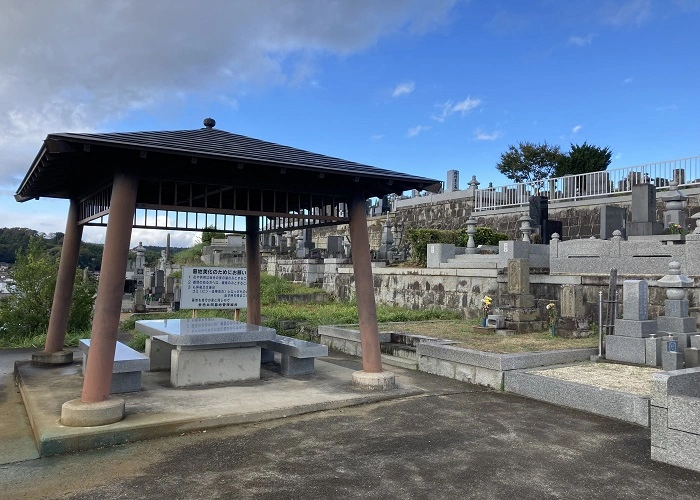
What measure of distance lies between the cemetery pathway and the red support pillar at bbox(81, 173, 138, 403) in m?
0.84

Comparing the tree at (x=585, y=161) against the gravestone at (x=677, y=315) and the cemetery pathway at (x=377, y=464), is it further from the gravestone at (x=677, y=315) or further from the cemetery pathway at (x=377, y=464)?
the cemetery pathway at (x=377, y=464)

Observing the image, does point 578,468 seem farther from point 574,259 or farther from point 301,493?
point 574,259

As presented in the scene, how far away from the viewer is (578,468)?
461 centimetres

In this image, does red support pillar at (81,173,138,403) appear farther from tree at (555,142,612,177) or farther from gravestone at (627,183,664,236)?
tree at (555,142,612,177)

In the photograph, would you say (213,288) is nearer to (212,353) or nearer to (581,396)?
(212,353)

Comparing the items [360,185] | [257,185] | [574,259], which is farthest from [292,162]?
[574,259]

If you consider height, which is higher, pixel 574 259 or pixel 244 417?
pixel 574 259

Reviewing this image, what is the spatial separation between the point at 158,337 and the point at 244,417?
2657 millimetres

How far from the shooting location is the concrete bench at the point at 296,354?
25.8 ft

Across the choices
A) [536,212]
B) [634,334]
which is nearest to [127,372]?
[634,334]

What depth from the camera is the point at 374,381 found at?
23.8 feet

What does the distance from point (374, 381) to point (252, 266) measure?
3.56m

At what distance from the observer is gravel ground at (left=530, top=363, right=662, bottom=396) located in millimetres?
6871

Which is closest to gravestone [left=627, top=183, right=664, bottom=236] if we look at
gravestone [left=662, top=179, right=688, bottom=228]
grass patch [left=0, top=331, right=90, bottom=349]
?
gravestone [left=662, top=179, right=688, bottom=228]
